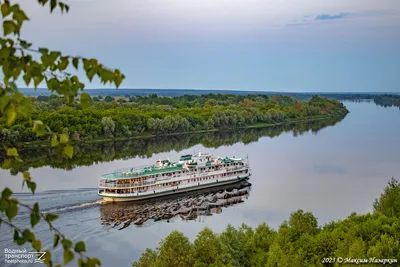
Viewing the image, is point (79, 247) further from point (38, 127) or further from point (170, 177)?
point (170, 177)

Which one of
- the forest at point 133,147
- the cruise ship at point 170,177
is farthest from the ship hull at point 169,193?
the forest at point 133,147

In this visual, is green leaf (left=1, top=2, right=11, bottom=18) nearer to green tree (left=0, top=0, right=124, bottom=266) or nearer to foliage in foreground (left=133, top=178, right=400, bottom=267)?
green tree (left=0, top=0, right=124, bottom=266)

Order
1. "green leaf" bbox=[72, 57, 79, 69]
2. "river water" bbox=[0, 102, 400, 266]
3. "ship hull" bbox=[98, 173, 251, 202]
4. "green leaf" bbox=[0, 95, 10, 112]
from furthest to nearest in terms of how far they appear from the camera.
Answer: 1. "ship hull" bbox=[98, 173, 251, 202]
2. "river water" bbox=[0, 102, 400, 266]
3. "green leaf" bbox=[72, 57, 79, 69]
4. "green leaf" bbox=[0, 95, 10, 112]

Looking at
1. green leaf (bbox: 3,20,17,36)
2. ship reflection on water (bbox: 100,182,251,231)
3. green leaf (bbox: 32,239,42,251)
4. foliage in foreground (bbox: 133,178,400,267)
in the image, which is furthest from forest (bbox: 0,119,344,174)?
green leaf (bbox: 3,20,17,36)

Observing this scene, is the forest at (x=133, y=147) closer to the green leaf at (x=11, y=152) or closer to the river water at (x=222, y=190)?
the river water at (x=222, y=190)

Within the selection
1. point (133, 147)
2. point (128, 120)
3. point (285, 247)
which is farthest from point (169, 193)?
point (128, 120)

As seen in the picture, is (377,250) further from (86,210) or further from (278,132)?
(278,132)
